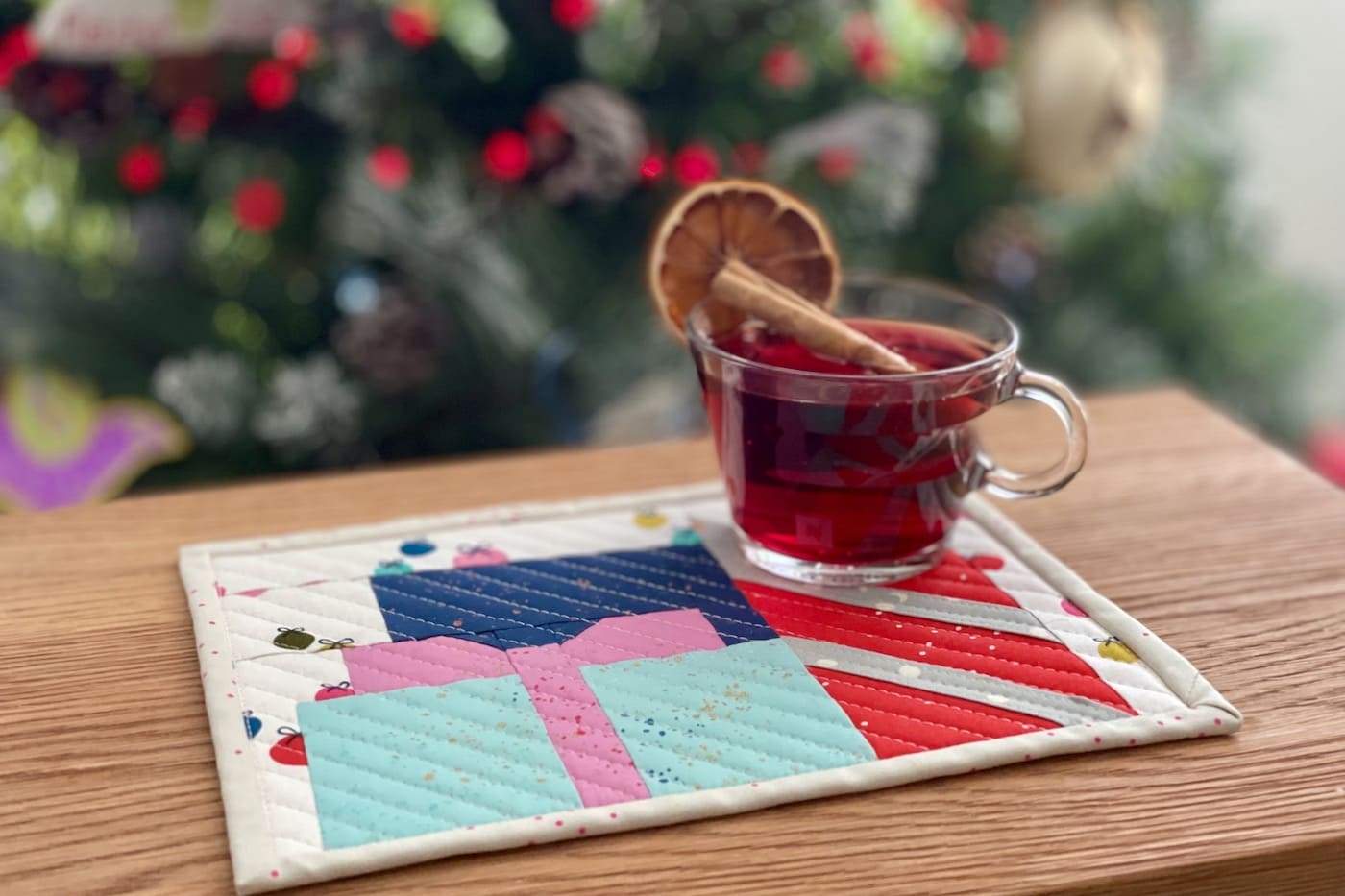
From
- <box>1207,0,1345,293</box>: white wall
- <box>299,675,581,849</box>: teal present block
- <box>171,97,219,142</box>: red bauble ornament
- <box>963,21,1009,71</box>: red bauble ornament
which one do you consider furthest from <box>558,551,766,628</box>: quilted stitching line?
<box>1207,0,1345,293</box>: white wall

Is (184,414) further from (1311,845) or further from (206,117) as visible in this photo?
(1311,845)

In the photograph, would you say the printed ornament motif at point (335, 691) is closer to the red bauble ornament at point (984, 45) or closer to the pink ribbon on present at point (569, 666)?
the pink ribbon on present at point (569, 666)

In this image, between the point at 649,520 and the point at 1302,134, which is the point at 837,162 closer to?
the point at 649,520

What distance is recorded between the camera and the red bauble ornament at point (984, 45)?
1.57 meters

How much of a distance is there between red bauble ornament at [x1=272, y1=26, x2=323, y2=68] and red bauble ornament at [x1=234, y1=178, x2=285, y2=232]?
0.41 ft

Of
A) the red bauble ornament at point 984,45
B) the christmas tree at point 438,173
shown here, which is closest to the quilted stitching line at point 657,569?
the christmas tree at point 438,173

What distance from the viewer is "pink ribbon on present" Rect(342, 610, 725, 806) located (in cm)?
51

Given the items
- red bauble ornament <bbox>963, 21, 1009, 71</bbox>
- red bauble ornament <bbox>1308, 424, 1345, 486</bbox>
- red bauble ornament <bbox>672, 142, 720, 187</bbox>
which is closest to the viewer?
red bauble ornament <bbox>672, 142, 720, 187</bbox>

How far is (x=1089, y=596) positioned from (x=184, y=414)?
3.55ft

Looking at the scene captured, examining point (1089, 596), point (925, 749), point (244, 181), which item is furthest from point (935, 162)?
point (925, 749)

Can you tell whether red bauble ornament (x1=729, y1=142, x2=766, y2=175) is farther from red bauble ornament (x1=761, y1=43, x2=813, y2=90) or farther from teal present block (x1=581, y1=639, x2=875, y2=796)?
teal present block (x1=581, y1=639, x2=875, y2=796)

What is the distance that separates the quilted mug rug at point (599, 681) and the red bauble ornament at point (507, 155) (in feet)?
2.52

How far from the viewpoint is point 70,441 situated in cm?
147

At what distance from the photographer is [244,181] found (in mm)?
1382
